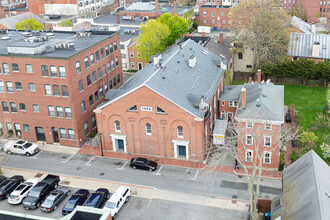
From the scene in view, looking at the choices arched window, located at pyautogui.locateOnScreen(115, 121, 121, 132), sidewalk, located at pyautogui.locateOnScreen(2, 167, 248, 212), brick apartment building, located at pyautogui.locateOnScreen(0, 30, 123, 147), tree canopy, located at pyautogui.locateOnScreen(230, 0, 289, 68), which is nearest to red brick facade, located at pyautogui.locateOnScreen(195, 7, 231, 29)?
tree canopy, located at pyautogui.locateOnScreen(230, 0, 289, 68)

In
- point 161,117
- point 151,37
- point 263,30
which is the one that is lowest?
point 161,117

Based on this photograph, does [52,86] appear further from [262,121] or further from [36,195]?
[262,121]

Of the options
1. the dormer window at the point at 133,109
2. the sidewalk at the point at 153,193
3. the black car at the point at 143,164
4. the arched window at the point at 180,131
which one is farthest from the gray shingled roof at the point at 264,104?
the dormer window at the point at 133,109

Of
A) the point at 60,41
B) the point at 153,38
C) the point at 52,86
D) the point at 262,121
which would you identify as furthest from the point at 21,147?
the point at 153,38

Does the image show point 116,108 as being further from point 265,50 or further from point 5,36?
point 265,50

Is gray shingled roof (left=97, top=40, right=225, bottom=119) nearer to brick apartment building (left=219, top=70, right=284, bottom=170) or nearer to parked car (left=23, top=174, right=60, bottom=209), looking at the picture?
brick apartment building (left=219, top=70, right=284, bottom=170)

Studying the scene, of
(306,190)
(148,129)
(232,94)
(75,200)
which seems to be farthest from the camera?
(232,94)

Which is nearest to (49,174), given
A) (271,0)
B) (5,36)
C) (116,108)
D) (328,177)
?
(116,108)

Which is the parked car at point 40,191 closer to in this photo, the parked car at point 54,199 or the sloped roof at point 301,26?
the parked car at point 54,199
